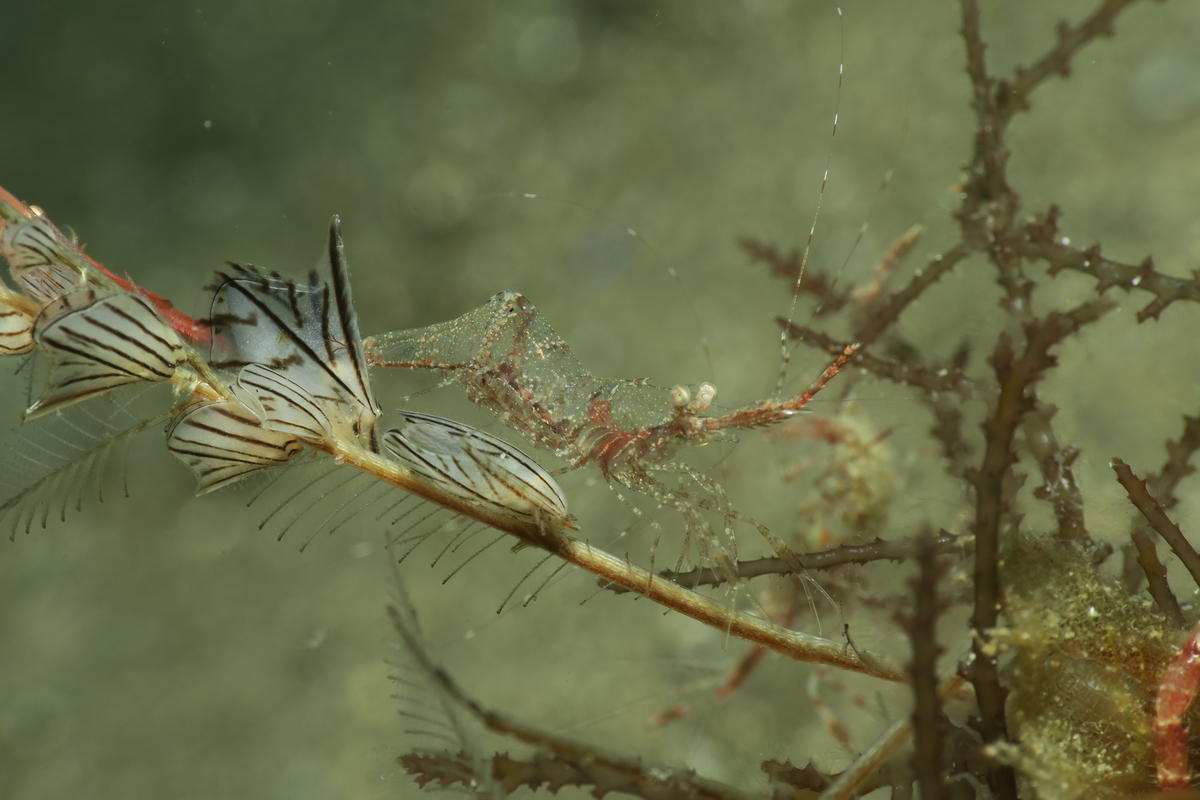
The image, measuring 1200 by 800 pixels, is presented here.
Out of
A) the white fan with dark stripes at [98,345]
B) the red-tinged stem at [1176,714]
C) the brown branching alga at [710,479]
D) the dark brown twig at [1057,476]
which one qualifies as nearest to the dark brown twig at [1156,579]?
the brown branching alga at [710,479]

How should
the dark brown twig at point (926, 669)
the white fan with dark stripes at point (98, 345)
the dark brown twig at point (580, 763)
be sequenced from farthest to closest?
the white fan with dark stripes at point (98, 345)
the dark brown twig at point (580, 763)
the dark brown twig at point (926, 669)

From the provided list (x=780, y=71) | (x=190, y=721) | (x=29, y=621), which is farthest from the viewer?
(x=780, y=71)

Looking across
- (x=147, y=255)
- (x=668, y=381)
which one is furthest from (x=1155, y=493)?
(x=147, y=255)

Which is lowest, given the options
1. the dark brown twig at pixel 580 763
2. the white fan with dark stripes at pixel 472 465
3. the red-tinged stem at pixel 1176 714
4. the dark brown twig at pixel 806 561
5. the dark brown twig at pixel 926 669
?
the dark brown twig at pixel 580 763

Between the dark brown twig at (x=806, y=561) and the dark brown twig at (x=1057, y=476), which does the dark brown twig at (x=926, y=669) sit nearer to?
the dark brown twig at (x=806, y=561)

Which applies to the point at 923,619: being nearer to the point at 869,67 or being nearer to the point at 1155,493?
the point at 1155,493

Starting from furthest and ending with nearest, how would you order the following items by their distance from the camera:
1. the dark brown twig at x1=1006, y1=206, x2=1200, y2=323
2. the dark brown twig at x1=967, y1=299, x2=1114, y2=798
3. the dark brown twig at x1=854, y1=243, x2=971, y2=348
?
the dark brown twig at x1=854, y1=243, x2=971, y2=348 → the dark brown twig at x1=1006, y1=206, x2=1200, y2=323 → the dark brown twig at x1=967, y1=299, x2=1114, y2=798

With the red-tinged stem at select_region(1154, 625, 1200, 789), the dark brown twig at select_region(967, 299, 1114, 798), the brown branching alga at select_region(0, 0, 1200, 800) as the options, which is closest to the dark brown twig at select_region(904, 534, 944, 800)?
the brown branching alga at select_region(0, 0, 1200, 800)

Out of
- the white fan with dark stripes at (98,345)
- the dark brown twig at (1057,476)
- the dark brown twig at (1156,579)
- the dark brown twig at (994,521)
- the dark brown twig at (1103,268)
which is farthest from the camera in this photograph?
the dark brown twig at (1057,476)

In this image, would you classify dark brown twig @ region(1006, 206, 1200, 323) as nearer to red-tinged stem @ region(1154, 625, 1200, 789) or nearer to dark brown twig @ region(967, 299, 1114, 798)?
dark brown twig @ region(967, 299, 1114, 798)
